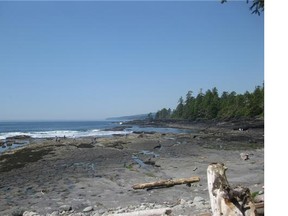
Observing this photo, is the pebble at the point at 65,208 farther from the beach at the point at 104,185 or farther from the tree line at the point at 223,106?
the tree line at the point at 223,106

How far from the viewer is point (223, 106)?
101875 millimetres

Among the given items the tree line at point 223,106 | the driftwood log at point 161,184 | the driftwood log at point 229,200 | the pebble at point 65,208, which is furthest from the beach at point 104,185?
the tree line at point 223,106

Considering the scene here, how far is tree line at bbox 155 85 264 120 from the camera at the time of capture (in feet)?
268

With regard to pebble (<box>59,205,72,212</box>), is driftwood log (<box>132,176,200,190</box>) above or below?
above

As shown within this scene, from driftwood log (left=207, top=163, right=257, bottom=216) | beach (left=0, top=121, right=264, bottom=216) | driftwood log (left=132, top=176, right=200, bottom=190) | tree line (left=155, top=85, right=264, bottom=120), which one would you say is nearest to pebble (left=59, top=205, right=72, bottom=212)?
beach (left=0, top=121, right=264, bottom=216)

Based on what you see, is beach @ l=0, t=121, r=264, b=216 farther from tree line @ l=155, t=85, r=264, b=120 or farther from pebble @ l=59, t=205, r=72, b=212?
tree line @ l=155, t=85, r=264, b=120

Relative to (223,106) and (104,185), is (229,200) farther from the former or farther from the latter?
(223,106)

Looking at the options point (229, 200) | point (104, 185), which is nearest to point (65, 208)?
point (104, 185)

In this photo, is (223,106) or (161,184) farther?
(223,106)

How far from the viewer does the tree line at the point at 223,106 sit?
81.7m

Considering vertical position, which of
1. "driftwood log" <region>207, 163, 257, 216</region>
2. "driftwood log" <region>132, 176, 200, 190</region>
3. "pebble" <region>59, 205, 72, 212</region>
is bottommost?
"pebble" <region>59, 205, 72, 212</region>
